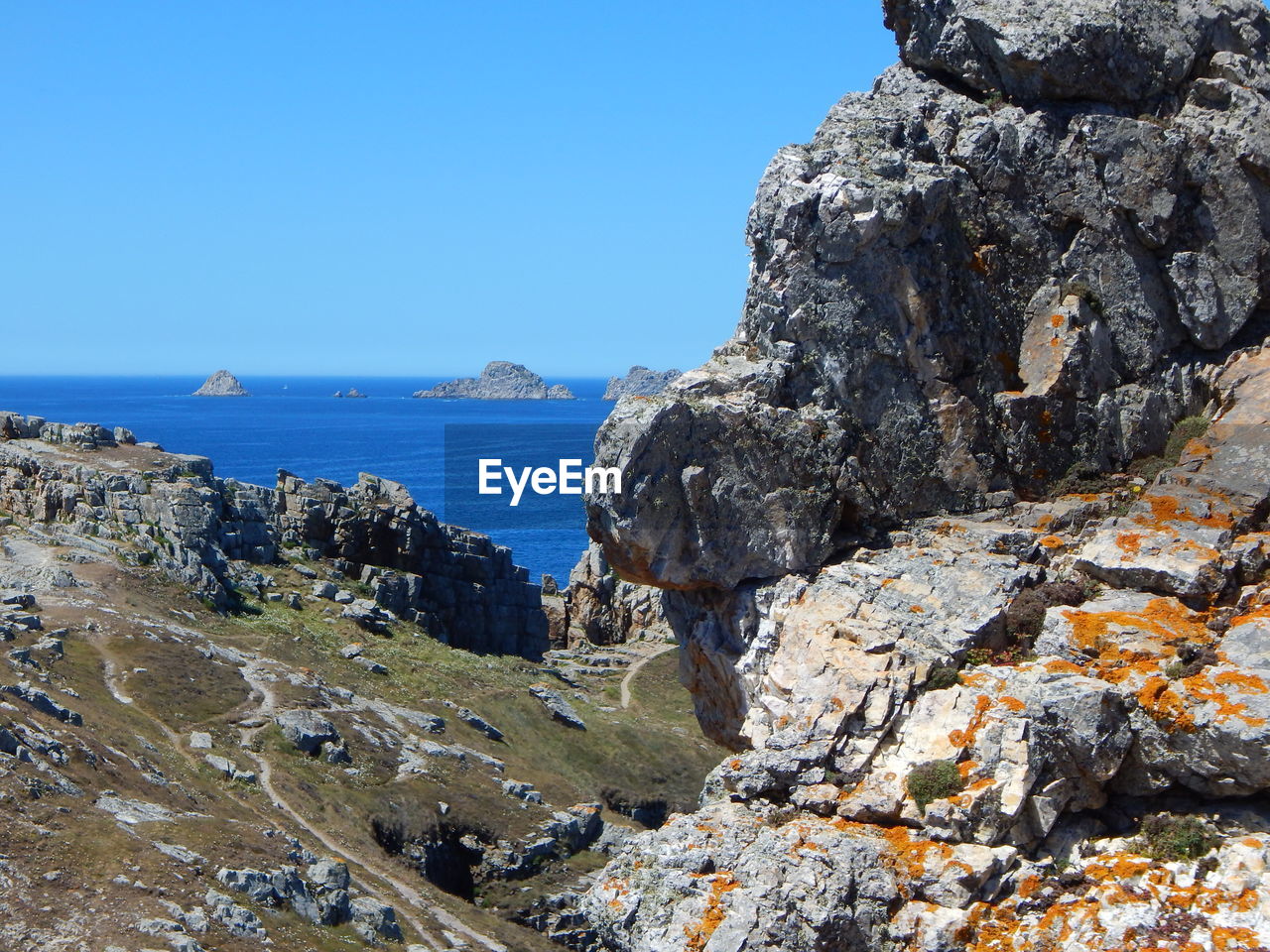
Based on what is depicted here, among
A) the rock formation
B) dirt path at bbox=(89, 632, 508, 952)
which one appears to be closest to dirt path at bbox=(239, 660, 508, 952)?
dirt path at bbox=(89, 632, 508, 952)

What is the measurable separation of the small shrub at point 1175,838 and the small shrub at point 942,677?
162 inches

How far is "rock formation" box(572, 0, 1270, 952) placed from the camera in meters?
25.7

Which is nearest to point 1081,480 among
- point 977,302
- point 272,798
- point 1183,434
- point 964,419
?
point 1183,434

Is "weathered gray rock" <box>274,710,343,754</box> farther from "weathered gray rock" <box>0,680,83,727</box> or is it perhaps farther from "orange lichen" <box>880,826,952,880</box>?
"orange lichen" <box>880,826,952,880</box>

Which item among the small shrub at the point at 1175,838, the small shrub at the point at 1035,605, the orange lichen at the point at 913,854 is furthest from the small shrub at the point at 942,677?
the small shrub at the point at 1175,838

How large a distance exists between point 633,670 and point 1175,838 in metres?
61.3

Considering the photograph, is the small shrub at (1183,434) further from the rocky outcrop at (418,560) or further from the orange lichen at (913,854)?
the rocky outcrop at (418,560)

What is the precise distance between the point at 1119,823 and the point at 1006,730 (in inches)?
104

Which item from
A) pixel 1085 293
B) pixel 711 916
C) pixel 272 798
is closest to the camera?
pixel 711 916

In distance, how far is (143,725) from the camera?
157 feet

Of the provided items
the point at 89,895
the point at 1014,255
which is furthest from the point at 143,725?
the point at 1014,255

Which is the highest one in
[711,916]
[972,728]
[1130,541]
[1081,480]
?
[1081,480]

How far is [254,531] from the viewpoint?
79.5 m

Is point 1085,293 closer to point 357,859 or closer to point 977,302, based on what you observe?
point 977,302
